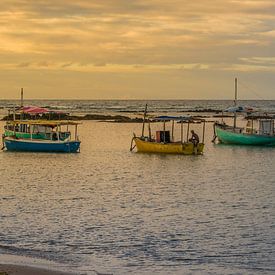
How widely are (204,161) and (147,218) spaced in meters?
23.6

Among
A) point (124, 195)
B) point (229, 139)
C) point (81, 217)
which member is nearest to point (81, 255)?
point (81, 217)

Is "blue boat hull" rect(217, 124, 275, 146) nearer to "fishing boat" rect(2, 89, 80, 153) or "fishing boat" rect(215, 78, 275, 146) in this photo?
"fishing boat" rect(215, 78, 275, 146)

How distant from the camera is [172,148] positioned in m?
51.2

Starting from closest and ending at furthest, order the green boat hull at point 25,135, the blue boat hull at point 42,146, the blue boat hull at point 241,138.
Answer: the blue boat hull at point 42,146
the green boat hull at point 25,135
the blue boat hull at point 241,138

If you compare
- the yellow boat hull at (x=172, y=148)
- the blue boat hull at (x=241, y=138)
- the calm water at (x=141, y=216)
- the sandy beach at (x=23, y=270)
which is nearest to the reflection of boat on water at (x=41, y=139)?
the yellow boat hull at (x=172, y=148)

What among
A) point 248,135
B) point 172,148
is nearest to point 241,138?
point 248,135

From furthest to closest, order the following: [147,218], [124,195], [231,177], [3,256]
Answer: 1. [231,177]
2. [124,195]
3. [147,218]
4. [3,256]

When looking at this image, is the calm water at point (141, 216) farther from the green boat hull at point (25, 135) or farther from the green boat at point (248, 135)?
the green boat at point (248, 135)

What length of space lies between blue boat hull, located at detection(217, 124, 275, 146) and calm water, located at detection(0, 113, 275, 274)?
578 inches

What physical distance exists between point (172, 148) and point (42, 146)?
8.71 m

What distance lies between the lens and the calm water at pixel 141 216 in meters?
18.6

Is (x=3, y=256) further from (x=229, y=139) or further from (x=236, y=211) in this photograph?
(x=229, y=139)

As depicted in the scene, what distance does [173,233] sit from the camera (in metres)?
21.9

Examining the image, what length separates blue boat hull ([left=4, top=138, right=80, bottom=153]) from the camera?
52000mm
